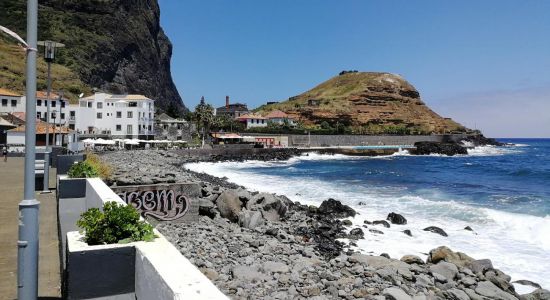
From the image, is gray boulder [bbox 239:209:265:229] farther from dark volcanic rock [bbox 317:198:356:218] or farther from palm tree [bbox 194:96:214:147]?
palm tree [bbox 194:96:214:147]

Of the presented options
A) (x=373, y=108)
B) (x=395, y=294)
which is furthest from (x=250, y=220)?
(x=373, y=108)

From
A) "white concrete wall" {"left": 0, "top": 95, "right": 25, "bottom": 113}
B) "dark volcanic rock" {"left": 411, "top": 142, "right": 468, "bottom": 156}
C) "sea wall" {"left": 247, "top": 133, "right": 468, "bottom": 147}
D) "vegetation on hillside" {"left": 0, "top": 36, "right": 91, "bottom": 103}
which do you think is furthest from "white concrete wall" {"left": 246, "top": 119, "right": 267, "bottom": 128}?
"white concrete wall" {"left": 0, "top": 95, "right": 25, "bottom": 113}

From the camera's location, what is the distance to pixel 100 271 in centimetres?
461

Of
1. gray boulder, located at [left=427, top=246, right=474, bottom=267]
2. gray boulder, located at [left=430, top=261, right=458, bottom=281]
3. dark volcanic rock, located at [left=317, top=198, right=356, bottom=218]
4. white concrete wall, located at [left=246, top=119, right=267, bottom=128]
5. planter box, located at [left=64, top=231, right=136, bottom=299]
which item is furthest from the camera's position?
white concrete wall, located at [left=246, top=119, right=267, bottom=128]

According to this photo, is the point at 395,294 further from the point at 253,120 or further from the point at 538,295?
the point at 253,120

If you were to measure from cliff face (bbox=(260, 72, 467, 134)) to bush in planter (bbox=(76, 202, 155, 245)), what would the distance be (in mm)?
133050

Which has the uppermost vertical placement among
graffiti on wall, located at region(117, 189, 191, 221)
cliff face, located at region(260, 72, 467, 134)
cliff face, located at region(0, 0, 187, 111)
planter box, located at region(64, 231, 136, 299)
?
cliff face, located at region(0, 0, 187, 111)

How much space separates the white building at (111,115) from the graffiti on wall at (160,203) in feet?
200

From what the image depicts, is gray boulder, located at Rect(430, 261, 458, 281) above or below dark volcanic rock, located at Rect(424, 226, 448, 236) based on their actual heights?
above

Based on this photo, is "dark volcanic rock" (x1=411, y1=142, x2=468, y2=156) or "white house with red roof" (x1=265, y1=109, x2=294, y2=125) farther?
"white house with red roof" (x1=265, y1=109, x2=294, y2=125)

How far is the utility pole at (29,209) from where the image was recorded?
4223mm

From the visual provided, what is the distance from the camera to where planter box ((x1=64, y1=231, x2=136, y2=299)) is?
4500 mm

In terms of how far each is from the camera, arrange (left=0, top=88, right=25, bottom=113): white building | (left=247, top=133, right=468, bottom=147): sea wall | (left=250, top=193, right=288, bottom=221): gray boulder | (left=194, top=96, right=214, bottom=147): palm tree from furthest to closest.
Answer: (left=247, top=133, right=468, bottom=147): sea wall → (left=194, top=96, right=214, bottom=147): palm tree → (left=0, top=88, right=25, bottom=113): white building → (left=250, top=193, right=288, bottom=221): gray boulder

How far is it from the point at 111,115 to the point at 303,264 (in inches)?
2782
